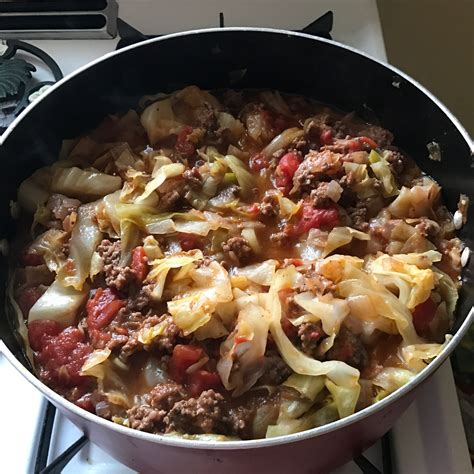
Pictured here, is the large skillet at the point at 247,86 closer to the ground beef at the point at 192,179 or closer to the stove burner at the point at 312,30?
the stove burner at the point at 312,30

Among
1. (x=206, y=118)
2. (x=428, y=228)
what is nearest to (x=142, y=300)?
(x=206, y=118)

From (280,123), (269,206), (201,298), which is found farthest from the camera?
(280,123)

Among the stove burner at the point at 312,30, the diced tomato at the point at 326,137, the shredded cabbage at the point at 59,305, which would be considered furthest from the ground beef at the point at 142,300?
the stove burner at the point at 312,30

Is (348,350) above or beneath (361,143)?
beneath

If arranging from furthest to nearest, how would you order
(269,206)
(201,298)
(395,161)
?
(395,161), (269,206), (201,298)

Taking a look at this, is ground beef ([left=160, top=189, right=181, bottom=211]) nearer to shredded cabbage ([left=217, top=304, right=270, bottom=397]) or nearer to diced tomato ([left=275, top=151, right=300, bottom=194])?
diced tomato ([left=275, top=151, right=300, bottom=194])

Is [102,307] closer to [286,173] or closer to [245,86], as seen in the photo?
[286,173]

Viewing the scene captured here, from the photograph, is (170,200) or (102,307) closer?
(102,307)

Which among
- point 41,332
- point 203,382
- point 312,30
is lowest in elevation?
point 203,382
